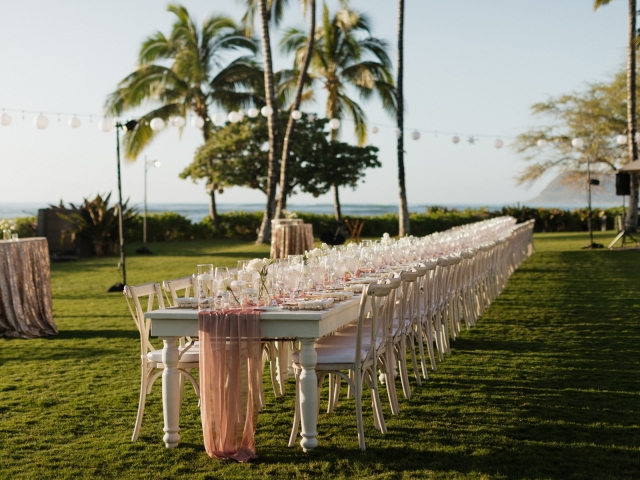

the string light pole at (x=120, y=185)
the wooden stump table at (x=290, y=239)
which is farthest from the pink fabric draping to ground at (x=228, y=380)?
the wooden stump table at (x=290, y=239)

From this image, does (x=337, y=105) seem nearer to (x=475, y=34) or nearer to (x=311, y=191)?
(x=311, y=191)

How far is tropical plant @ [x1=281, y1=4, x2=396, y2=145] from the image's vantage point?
90.8 feet

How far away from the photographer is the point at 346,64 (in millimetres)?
28609

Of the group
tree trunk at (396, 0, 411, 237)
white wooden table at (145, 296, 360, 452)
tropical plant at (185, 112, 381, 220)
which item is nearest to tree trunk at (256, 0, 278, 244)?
tree trunk at (396, 0, 411, 237)

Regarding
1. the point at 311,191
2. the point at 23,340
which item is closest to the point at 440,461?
the point at 23,340

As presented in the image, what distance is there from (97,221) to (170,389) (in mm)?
16827

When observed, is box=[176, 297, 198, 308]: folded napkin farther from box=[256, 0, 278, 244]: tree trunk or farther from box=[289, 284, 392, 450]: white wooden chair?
box=[256, 0, 278, 244]: tree trunk

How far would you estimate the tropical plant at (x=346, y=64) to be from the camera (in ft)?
90.8

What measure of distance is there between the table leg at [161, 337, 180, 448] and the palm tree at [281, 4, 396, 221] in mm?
23630

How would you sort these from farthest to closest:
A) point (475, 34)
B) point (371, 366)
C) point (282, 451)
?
point (475, 34) < point (371, 366) < point (282, 451)

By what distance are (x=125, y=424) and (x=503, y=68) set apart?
25.4 m

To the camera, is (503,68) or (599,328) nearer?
(599,328)

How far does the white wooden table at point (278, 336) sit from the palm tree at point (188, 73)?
75.1 ft

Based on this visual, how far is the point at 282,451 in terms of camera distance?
14.8 ft
